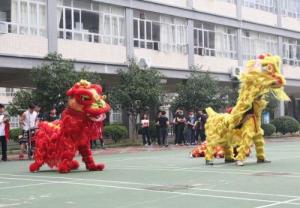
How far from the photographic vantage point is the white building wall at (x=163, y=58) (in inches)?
1345

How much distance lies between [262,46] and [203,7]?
8309mm

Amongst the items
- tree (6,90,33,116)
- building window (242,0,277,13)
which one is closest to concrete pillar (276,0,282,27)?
building window (242,0,277,13)

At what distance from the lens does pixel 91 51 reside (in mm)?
30953

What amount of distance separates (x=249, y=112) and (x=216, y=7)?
27172 mm

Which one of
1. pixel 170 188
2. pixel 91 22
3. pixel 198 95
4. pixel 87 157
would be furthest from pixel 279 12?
pixel 170 188

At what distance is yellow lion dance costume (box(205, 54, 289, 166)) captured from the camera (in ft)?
45.1

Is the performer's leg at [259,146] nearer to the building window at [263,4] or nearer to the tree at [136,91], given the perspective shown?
the tree at [136,91]

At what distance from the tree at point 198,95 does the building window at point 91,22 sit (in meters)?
4.57

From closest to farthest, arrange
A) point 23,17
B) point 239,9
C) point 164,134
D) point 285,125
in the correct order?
point 23,17 < point 164,134 < point 285,125 < point 239,9

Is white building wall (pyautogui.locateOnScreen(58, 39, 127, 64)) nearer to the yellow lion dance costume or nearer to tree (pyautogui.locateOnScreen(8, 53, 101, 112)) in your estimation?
tree (pyautogui.locateOnScreen(8, 53, 101, 112))

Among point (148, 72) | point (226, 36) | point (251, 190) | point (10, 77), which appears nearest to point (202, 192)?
point (251, 190)

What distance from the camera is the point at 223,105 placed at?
34.2 metres

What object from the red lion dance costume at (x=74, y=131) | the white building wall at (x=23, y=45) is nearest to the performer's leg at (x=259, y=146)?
the red lion dance costume at (x=74, y=131)

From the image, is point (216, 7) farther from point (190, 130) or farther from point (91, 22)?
point (190, 130)
